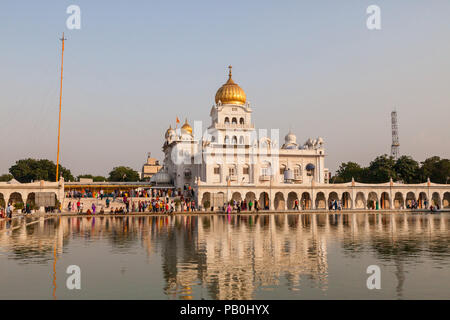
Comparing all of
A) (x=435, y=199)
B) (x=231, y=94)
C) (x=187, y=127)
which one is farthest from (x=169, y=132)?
(x=435, y=199)

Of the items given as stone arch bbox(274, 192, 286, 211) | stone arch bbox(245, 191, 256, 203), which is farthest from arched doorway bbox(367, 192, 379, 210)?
stone arch bbox(245, 191, 256, 203)

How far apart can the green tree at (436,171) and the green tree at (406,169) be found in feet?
13.2

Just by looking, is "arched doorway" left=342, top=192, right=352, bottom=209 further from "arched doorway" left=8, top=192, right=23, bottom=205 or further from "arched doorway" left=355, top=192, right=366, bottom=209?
"arched doorway" left=8, top=192, right=23, bottom=205

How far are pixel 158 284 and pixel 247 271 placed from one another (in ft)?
9.26

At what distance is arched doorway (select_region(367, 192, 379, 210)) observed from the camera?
52156mm

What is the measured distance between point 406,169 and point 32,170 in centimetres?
6199

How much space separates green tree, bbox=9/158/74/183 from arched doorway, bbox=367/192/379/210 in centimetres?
5228

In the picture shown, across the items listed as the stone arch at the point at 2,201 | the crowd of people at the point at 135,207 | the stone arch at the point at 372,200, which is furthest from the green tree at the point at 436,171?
the stone arch at the point at 2,201

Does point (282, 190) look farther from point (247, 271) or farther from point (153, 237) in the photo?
point (247, 271)

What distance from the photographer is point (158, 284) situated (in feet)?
37.9

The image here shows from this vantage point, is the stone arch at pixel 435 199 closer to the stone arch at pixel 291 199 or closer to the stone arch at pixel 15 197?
the stone arch at pixel 291 199

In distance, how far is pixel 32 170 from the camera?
79062 millimetres

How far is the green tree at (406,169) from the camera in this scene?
206ft

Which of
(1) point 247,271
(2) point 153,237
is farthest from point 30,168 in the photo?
(1) point 247,271
